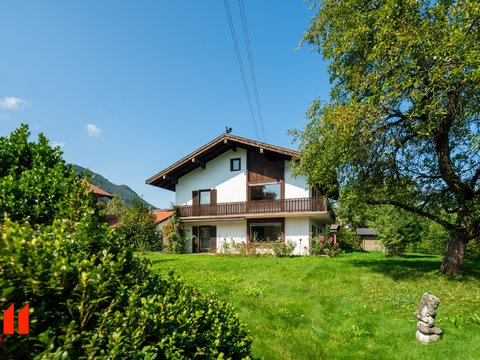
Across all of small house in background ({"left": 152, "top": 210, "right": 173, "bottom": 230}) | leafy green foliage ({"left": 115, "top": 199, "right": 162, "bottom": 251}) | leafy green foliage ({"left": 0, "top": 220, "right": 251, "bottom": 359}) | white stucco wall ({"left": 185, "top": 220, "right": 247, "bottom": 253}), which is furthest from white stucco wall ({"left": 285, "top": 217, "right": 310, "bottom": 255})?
leafy green foliage ({"left": 0, "top": 220, "right": 251, "bottom": 359})

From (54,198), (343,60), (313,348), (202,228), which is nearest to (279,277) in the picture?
(313,348)

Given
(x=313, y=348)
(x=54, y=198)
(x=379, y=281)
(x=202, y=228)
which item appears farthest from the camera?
(x=202, y=228)

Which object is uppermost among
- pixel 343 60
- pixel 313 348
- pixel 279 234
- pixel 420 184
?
pixel 343 60

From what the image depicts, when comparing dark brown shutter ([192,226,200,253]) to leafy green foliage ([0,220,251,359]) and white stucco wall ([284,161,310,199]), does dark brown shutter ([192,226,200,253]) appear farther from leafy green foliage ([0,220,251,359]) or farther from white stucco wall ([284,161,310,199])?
leafy green foliage ([0,220,251,359])

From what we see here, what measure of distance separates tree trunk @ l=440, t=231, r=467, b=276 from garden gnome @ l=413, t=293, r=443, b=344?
5.57m

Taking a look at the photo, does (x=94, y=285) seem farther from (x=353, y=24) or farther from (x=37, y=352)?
(x=353, y=24)

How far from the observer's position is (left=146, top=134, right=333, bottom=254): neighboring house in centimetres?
2158

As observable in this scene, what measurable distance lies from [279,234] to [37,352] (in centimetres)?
2107

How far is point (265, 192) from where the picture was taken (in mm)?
22969

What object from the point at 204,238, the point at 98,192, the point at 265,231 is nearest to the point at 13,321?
the point at 265,231

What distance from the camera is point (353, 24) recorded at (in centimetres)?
1055

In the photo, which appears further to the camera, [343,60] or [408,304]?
[343,60]

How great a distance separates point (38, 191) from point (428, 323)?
23.9ft

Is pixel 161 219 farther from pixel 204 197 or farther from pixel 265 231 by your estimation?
pixel 265 231
